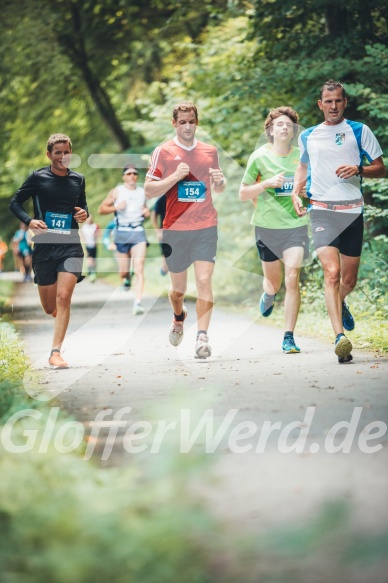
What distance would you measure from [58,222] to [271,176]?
2031 mm

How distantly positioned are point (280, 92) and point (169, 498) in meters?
11.6

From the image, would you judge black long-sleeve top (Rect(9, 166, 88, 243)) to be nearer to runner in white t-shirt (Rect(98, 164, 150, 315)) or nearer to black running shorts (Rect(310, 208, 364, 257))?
black running shorts (Rect(310, 208, 364, 257))

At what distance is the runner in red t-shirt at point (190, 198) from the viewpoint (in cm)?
930

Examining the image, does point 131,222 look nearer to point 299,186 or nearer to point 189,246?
point 189,246

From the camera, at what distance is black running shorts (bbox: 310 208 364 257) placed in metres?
8.87

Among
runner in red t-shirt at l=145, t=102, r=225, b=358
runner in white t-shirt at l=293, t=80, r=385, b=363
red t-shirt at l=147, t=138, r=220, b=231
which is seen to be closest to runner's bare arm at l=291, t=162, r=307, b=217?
runner in white t-shirt at l=293, t=80, r=385, b=363

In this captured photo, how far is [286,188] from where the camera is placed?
975 centimetres

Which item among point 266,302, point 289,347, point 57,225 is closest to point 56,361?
point 57,225

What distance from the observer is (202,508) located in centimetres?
334

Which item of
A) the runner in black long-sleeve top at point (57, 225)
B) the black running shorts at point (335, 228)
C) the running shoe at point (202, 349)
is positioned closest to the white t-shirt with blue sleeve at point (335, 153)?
the black running shorts at point (335, 228)

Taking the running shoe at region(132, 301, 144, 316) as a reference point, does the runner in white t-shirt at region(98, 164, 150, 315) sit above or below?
above

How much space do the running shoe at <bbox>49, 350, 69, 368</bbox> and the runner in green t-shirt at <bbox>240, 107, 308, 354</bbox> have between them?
204 cm

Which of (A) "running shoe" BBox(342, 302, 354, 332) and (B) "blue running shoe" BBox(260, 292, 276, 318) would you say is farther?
(B) "blue running shoe" BBox(260, 292, 276, 318)

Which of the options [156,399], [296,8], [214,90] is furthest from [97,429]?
[214,90]
